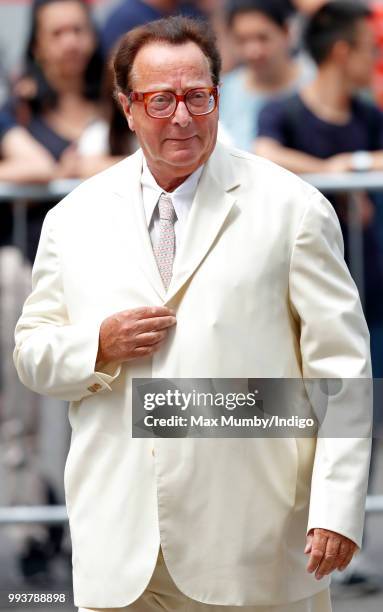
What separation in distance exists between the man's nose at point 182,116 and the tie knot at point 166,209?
24 centimetres

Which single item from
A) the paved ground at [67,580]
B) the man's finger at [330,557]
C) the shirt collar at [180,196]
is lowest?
the paved ground at [67,580]

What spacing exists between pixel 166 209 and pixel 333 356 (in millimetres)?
593

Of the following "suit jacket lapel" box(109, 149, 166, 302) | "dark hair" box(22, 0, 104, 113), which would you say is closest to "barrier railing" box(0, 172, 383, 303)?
"dark hair" box(22, 0, 104, 113)

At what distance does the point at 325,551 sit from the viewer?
3525 mm

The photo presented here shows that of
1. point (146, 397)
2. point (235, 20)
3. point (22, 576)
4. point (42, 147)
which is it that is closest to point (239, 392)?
point (146, 397)

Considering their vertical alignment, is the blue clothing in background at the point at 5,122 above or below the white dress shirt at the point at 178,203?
above

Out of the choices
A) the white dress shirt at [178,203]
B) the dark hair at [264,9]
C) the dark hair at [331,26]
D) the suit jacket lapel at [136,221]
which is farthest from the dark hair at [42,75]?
the white dress shirt at [178,203]

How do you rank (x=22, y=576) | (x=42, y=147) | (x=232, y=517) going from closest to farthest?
(x=232, y=517) < (x=22, y=576) < (x=42, y=147)

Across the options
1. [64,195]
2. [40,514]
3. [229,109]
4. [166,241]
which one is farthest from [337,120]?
[166,241]

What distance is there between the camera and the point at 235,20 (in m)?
7.38

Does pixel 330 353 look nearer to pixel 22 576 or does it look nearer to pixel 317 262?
pixel 317 262

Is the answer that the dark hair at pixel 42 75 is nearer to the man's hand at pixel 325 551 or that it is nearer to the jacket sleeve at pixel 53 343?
the jacket sleeve at pixel 53 343

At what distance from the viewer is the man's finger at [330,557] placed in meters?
3.52

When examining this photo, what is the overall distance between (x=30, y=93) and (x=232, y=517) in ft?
12.5
